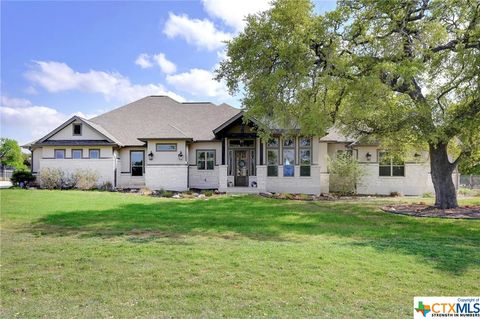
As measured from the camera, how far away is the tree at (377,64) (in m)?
13.5

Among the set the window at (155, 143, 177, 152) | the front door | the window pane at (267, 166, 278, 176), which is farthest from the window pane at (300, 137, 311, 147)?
the window at (155, 143, 177, 152)

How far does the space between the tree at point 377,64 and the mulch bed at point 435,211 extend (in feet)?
2.51

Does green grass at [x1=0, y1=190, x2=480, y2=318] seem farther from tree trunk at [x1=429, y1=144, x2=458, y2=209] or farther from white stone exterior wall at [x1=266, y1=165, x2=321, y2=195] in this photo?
white stone exterior wall at [x1=266, y1=165, x2=321, y2=195]

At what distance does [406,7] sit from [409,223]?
8.71 meters

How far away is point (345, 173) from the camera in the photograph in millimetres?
22891

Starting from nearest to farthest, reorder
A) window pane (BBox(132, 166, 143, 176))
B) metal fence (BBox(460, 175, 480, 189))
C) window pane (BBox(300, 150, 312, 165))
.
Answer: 1. window pane (BBox(300, 150, 312, 165))
2. window pane (BBox(132, 166, 143, 176))
3. metal fence (BBox(460, 175, 480, 189))

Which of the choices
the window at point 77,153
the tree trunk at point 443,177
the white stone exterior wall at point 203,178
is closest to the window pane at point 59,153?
the window at point 77,153

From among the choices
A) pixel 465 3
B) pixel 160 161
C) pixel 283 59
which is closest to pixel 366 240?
pixel 283 59

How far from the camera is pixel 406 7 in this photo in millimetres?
13938

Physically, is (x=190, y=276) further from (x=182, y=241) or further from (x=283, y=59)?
(x=283, y=59)

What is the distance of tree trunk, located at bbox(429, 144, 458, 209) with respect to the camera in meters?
15.9

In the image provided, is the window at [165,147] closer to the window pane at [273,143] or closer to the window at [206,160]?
the window at [206,160]

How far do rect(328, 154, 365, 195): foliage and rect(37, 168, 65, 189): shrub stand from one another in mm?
18920

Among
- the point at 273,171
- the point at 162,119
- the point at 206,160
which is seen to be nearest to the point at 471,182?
the point at 273,171
